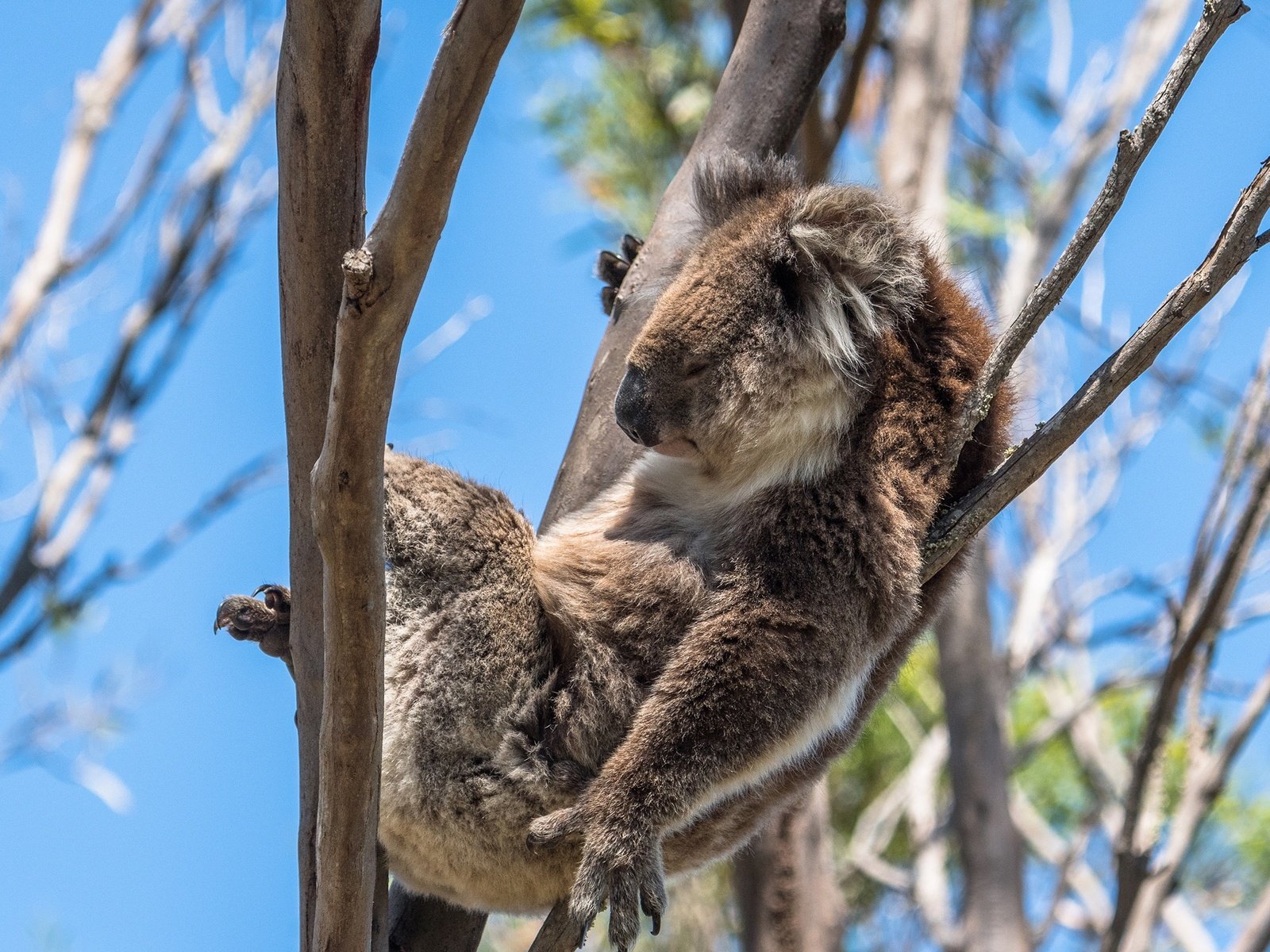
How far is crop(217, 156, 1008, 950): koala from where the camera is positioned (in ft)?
8.11

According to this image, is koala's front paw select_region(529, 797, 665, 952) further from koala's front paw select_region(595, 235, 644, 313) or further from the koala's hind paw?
koala's front paw select_region(595, 235, 644, 313)

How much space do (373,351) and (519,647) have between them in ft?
3.38

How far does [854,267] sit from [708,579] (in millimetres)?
820

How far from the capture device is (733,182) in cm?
328

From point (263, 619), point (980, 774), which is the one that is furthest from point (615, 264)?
point (980, 774)

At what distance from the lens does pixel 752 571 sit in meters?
2.59

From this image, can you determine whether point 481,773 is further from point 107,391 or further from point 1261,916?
point 107,391

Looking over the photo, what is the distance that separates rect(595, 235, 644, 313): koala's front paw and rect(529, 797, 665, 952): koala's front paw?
176cm

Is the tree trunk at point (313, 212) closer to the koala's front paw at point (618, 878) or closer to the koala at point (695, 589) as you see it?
the koala at point (695, 589)

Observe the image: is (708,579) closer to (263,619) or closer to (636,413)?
(636,413)

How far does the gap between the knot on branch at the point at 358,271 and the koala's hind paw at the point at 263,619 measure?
3.16 feet

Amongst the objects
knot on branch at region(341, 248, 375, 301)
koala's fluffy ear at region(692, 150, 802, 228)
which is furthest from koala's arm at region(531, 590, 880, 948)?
koala's fluffy ear at region(692, 150, 802, 228)

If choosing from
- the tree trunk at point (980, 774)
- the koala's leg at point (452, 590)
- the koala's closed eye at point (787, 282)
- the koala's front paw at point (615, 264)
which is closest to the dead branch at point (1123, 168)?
the koala's closed eye at point (787, 282)

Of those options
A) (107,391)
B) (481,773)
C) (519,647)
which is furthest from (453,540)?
(107,391)
